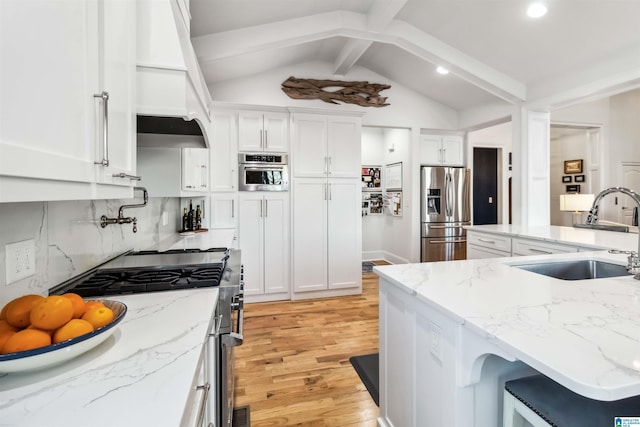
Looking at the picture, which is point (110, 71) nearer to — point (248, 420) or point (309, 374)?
point (248, 420)

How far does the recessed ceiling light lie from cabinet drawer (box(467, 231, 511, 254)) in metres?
2.06

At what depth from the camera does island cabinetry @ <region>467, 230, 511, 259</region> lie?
309cm

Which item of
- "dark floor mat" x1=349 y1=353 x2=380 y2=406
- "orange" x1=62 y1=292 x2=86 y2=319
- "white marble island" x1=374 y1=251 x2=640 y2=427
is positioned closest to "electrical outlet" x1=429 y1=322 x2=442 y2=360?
"white marble island" x1=374 y1=251 x2=640 y2=427

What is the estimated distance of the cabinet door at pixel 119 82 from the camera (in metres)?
0.86

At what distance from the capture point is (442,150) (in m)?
5.12

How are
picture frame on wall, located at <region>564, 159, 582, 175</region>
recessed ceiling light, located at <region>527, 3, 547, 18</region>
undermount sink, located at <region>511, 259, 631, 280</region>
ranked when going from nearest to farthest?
undermount sink, located at <region>511, 259, 631, 280</region>, recessed ceiling light, located at <region>527, 3, 547, 18</region>, picture frame on wall, located at <region>564, 159, 582, 175</region>

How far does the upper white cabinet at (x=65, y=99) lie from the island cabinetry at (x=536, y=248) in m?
3.01

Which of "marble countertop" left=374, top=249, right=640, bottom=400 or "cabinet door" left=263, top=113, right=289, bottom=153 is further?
"cabinet door" left=263, top=113, right=289, bottom=153

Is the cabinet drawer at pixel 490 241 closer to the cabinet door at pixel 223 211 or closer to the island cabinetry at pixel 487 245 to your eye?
the island cabinetry at pixel 487 245

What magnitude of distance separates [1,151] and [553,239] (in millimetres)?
3248

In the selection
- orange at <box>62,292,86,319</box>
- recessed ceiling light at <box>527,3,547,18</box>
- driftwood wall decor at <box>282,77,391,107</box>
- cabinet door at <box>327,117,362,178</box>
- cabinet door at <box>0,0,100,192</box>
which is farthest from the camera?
driftwood wall decor at <box>282,77,391,107</box>

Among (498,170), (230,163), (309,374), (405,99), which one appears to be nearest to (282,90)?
(230,163)

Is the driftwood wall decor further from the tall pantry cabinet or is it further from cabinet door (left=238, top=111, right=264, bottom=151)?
cabinet door (left=238, top=111, right=264, bottom=151)

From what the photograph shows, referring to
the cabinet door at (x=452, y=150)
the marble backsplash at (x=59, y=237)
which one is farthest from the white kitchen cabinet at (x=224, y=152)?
the cabinet door at (x=452, y=150)
